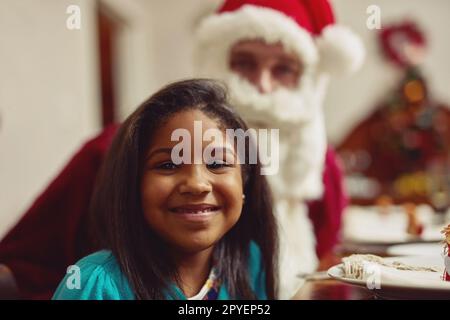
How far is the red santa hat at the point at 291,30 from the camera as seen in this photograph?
96 centimetres

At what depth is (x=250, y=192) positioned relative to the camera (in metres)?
0.64

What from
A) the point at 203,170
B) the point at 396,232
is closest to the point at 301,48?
the point at 396,232

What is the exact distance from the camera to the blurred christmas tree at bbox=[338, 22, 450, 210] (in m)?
2.53

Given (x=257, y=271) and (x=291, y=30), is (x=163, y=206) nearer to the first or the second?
(x=257, y=271)

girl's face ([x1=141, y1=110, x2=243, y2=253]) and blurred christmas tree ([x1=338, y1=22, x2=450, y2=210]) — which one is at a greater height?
blurred christmas tree ([x1=338, y1=22, x2=450, y2=210])

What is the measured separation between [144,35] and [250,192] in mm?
2274

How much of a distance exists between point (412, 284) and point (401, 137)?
2273 mm

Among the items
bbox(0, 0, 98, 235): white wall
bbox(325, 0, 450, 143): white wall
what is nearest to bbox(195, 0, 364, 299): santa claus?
bbox(0, 0, 98, 235): white wall

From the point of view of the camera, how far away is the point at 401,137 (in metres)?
2.56

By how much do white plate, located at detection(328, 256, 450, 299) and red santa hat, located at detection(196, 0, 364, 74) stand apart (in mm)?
590

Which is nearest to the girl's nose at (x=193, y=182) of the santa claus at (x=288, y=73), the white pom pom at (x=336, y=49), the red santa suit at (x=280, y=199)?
the red santa suit at (x=280, y=199)

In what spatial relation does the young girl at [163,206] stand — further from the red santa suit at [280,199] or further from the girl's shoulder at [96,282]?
the red santa suit at [280,199]

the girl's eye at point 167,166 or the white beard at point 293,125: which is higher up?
the white beard at point 293,125

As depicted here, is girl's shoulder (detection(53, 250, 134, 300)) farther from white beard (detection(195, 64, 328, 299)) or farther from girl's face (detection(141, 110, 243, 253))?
white beard (detection(195, 64, 328, 299))
